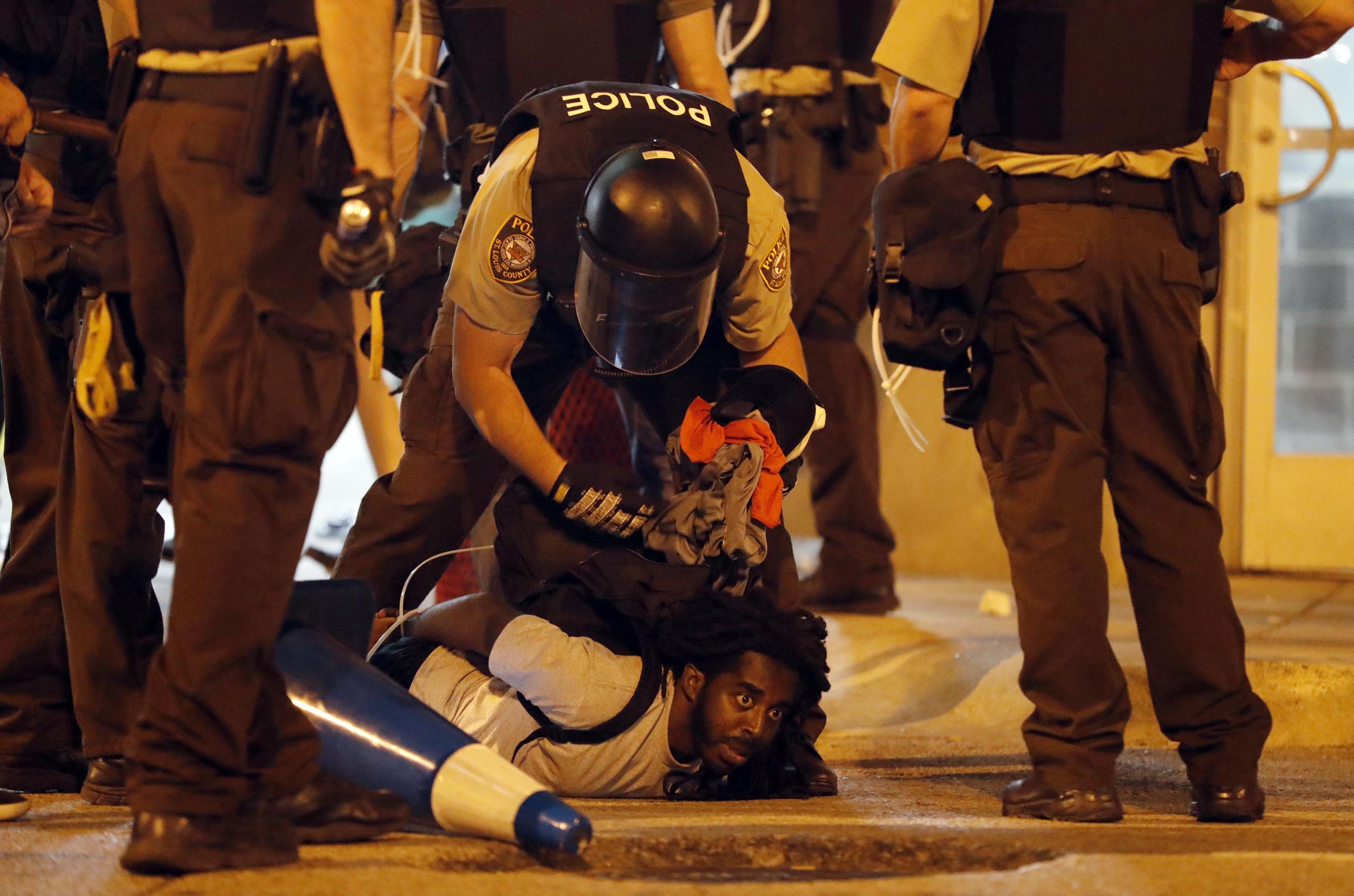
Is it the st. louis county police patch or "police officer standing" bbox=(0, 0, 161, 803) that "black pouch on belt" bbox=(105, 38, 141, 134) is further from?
the st. louis county police patch

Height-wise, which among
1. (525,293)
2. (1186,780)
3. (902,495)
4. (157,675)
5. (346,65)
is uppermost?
(346,65)

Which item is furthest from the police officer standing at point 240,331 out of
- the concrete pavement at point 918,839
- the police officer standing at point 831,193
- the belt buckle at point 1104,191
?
the police officer standing at point 831,193

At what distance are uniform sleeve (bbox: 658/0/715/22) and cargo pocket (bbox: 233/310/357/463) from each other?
153 cm

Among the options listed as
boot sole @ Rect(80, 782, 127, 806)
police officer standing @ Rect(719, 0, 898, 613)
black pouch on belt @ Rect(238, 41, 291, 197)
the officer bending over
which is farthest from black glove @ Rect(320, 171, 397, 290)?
police officer standing @ Rect(719, 0, 898, 613)

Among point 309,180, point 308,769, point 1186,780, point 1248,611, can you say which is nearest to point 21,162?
point 309,180

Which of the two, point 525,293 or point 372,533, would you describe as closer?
point 525,293

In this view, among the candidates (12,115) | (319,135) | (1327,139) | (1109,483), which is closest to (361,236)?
(319,135)

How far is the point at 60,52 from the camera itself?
241cm

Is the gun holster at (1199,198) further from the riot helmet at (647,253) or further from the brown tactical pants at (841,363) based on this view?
the brown tactical pants at (841,363)

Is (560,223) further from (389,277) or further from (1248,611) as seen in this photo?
(1248,611)

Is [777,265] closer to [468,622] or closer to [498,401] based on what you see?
[498,401]

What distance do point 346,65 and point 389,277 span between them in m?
1.29

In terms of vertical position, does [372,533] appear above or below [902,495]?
above

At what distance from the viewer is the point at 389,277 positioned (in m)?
3.16
